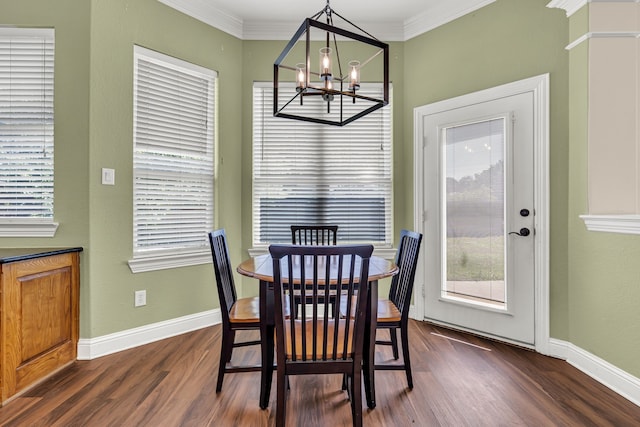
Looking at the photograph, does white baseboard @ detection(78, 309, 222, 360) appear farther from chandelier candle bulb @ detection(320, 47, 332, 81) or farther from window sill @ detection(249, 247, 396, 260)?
chandelier candle bulb @ detection(320, 47, 332, 81)

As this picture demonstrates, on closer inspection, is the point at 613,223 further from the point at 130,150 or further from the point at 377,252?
the point at 130,150

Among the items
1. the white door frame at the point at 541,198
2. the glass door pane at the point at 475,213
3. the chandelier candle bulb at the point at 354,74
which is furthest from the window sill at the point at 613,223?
the chandelier candle bulb at the point at 354,74

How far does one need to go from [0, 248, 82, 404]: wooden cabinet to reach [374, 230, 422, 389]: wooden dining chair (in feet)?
6.98

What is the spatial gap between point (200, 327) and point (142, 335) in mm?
523

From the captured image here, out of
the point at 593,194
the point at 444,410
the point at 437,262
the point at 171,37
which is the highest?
the point at 171,37

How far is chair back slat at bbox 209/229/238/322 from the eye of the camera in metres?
2.07

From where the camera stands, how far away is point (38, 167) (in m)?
2.56

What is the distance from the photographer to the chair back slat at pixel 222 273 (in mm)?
A: 2066

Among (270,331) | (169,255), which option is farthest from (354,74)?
(169,255)

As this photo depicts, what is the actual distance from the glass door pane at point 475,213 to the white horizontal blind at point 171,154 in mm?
2266

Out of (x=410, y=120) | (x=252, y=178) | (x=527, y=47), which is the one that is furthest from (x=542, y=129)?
(x=252, y=178)

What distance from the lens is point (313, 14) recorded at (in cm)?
335

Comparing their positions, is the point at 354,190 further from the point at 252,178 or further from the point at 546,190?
the point at 546,190

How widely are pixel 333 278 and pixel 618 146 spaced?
85.0 inches
